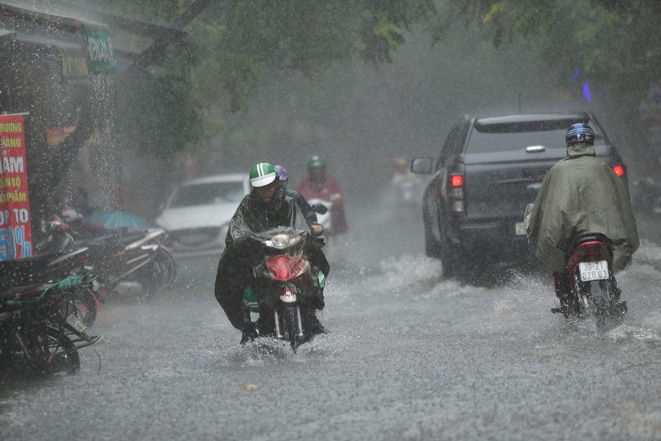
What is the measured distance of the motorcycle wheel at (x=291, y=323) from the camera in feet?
25.6

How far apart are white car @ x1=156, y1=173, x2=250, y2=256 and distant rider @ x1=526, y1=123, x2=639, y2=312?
10.9 meters

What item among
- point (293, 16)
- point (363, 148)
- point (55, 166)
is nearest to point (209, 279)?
point (55, 166)

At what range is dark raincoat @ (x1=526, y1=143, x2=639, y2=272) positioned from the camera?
7.99 metres

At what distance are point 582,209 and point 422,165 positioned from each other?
540cm

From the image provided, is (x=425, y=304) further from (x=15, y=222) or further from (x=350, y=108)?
(x=350, y=108)

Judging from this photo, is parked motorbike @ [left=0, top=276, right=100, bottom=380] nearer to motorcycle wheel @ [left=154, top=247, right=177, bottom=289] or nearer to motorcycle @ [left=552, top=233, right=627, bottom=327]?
motorcycle @ [left=552, top=233, right=627, bottom=327]

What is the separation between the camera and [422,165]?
1337 centimetres

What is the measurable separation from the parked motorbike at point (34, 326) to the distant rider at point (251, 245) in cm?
114

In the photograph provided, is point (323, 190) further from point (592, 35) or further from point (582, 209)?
point (592, 35)

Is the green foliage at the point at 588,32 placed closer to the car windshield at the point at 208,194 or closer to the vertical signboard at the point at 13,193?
the car windshield at the point at 208,194

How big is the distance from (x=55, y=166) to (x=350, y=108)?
120ft

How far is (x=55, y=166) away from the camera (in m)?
14.8

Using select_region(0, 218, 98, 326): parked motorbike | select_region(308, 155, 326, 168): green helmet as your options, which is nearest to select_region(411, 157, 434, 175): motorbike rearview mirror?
select_region(308, 155, 326, 168): green helmet

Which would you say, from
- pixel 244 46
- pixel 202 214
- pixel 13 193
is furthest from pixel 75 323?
pixel 202 214
